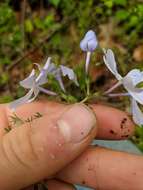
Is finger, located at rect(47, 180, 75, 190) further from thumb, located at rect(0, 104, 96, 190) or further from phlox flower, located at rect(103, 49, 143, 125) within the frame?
phlox flower, located at rect(103, 49, 143, 125)

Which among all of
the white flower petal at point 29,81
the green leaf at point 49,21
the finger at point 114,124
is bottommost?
the finger at point 114,124

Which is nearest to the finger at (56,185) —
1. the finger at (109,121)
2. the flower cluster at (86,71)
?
the finger at (109,121)

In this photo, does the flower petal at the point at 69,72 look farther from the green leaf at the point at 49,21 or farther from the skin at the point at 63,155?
the green leaf at the point at 49,21

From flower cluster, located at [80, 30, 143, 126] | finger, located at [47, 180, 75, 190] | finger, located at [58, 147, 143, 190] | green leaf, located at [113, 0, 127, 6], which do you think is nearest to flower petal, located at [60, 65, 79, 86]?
flower cluster, located at [80, 30, 143, 126]

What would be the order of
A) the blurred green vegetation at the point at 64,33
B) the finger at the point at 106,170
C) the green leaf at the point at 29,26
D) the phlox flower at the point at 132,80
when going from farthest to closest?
the green leaf at the point at 29,26 → the blurred green vegetation at the point at 64,33 → the finger at the point at 106,170 → the phlox flower at the point at 132,80

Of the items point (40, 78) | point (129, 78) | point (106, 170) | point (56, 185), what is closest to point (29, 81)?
point (40, 78)

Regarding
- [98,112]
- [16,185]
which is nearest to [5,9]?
[98,112]

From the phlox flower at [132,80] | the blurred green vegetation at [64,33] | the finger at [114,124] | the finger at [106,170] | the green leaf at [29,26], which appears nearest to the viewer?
the phlox flower at [132,80]
